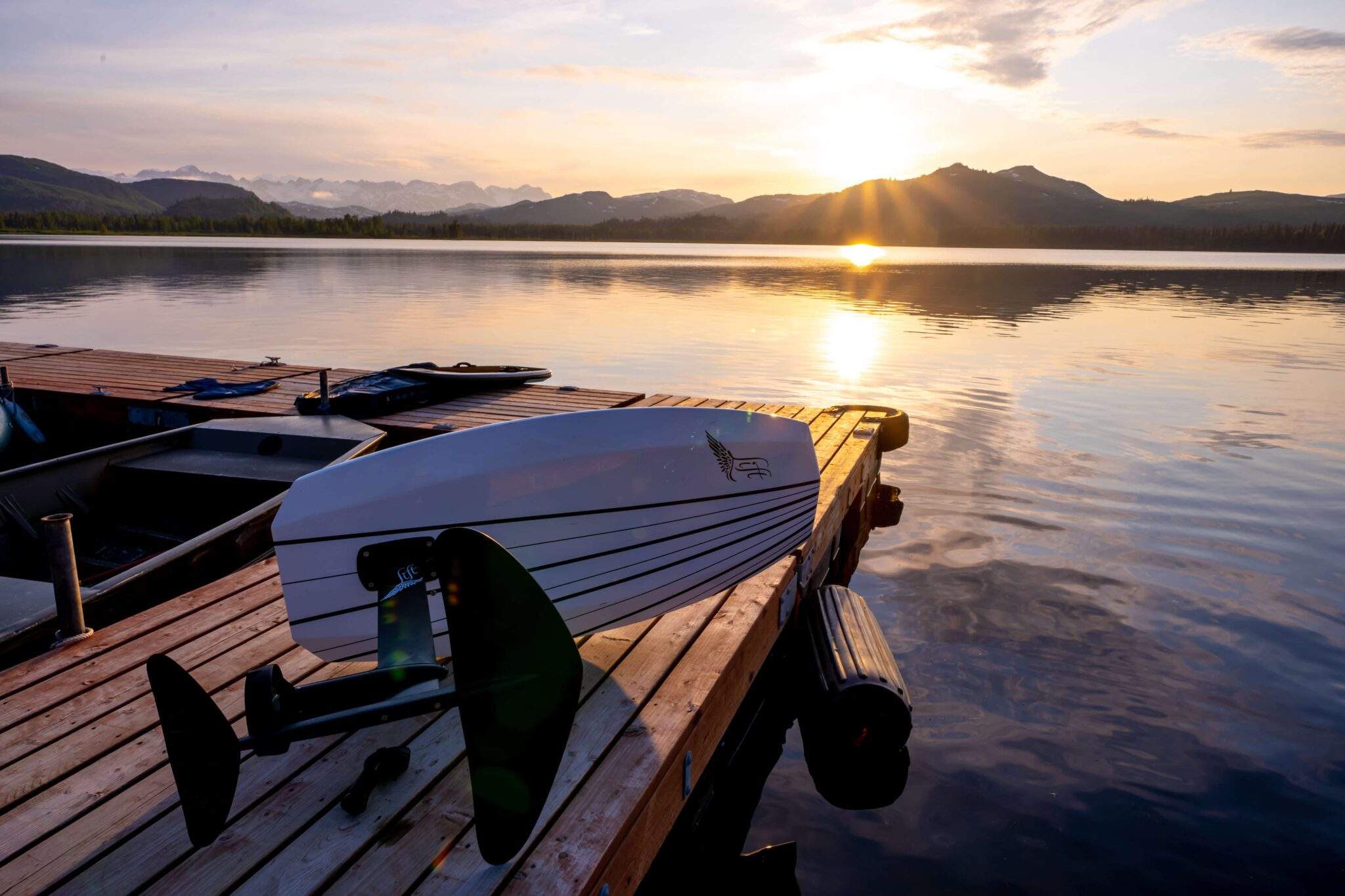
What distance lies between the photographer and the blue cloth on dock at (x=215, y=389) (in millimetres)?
10250

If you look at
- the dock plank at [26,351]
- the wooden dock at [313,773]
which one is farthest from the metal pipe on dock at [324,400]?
the dock plank at [26,351]

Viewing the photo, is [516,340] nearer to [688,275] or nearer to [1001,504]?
[1001,504]

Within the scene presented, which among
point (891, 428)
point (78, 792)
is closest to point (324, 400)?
point (78, 792)

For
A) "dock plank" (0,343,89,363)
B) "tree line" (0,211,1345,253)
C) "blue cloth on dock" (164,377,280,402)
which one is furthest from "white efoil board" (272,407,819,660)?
"tree line" (0,211,1345,253)

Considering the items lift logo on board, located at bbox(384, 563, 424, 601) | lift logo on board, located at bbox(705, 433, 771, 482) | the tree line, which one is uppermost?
the tree line

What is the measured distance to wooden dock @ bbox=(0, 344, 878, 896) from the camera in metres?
2.66

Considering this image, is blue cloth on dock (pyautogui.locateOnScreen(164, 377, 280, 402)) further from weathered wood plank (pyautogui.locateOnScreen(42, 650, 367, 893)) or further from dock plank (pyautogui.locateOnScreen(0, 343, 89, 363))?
weathered wood plank (pyautogui.locateOnScreen(42, 650, 367, 893))

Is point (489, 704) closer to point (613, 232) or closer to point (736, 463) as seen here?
point (736, 463)

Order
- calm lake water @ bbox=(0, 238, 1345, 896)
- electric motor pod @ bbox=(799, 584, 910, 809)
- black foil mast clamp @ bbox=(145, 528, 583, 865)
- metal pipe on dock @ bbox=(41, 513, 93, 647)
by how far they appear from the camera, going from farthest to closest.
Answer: electric motor pod @ bbox=(799, 584, 910, 809)
calm lake water @ bbox=(0, 238, 1345, 896)
metal pipe on dock @ bbox=(41, 513, 93, 647)
black foil mast clamp @ bbox=(145, 528, 583, 865)

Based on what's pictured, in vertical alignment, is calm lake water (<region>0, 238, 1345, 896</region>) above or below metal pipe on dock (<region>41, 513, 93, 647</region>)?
below

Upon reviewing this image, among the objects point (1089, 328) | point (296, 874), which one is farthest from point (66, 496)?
point (1089, 328)

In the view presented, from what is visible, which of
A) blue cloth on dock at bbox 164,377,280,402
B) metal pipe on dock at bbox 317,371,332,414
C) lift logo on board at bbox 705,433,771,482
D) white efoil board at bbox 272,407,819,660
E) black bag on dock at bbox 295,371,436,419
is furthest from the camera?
blue cloth on dock at bbox 164,377,280,402

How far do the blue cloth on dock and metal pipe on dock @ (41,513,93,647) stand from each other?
22.0 ft

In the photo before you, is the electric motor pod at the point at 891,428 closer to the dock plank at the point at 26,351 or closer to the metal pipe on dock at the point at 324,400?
the metal pipe on dock at the point at 324,400
